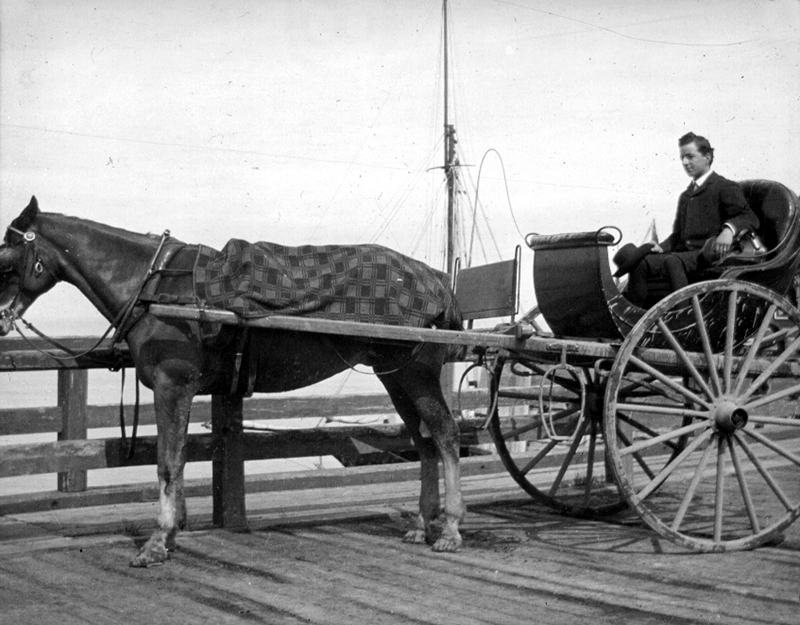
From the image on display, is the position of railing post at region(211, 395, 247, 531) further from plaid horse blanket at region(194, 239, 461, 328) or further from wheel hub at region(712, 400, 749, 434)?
wheel hub at region(712, 400, 749, 434)

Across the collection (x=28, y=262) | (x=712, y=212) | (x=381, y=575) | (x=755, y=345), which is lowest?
(x=381, y=575)

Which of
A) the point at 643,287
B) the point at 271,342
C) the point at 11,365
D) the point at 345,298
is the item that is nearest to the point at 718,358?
the point at 643,287

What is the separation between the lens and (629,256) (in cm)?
675

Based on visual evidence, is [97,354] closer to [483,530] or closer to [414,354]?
[414,354]

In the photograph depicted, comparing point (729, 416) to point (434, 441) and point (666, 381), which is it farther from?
point (434, 441)

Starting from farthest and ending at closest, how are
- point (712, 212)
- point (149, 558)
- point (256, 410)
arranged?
point (256, 410)
point (712, 212)
point (149, 558)

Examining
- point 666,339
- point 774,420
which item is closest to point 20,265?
point 666,339

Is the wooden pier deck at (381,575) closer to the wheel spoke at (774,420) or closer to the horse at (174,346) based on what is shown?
the horse at (174,346)

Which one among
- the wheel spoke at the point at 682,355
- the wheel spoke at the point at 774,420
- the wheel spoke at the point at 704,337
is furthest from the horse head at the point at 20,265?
the wheel spoke at the point at 774,420

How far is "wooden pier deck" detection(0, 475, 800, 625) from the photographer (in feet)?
15.6

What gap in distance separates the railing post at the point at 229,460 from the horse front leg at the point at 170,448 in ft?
2.29

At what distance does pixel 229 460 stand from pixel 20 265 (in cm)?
188

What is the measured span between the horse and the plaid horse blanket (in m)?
0.13

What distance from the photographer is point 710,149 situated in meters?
7.05
